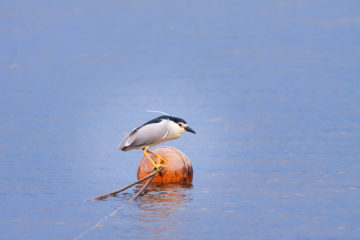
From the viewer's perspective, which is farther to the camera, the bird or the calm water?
the bird

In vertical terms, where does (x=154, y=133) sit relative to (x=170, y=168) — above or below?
above

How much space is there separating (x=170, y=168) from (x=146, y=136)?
2.57ft

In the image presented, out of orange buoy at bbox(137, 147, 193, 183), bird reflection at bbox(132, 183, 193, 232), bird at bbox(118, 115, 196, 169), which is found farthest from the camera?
bird at bbox(118, 115, 196, 169)

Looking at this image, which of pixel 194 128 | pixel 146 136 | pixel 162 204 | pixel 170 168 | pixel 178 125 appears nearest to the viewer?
pixel 162 204

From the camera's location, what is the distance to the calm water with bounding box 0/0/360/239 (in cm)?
1617

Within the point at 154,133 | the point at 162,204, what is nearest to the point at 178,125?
the point at 154,133

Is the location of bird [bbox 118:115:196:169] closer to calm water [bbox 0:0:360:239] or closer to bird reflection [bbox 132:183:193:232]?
bird reflection [bbox 132:183:193:232]

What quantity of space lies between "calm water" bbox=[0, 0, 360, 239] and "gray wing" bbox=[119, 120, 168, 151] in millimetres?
937

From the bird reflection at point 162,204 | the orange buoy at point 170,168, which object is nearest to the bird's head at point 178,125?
the orange buoy at point 170,168

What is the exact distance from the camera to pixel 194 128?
91.5 ft

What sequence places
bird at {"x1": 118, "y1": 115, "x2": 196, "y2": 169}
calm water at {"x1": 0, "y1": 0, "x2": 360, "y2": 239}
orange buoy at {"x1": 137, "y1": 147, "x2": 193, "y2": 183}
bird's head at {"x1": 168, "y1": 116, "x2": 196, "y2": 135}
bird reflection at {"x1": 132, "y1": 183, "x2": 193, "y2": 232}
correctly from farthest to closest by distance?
bird's head at {"x1": 168, "y1": 116, "x2": 196, "y2": 135} < bird at {"x1": 118, "y1": 115, "x2": 196, "y2": 169} < orange buoy at {"x1": 137, "y1": 147, "x2": 193, "y2": 183} < calm water at {"x1": 0, "y1": 0, "x2": 360, "y2": 239} < bird reflection at {"x1": 132, "y1": 183, "x2": 193, "y2": 232}

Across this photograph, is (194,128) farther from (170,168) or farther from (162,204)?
(162,204)

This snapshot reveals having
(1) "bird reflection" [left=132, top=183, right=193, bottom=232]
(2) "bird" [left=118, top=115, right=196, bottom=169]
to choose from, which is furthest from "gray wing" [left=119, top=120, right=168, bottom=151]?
(1) "bird reflection" [left=132, top=183, right=193, bottom=232]

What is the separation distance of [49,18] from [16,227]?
70487 mm
